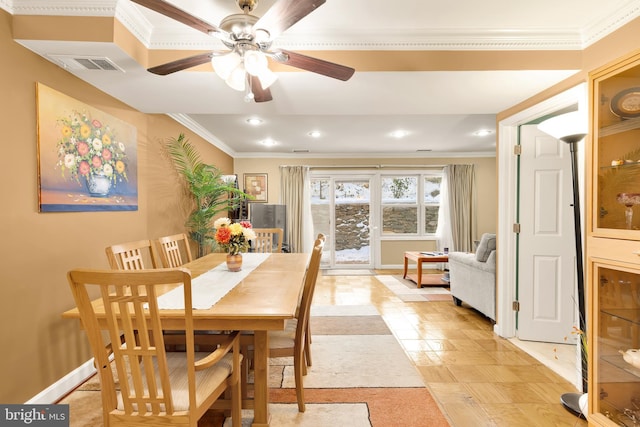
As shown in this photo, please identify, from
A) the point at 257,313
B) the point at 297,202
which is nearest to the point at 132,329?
the point at 257,313

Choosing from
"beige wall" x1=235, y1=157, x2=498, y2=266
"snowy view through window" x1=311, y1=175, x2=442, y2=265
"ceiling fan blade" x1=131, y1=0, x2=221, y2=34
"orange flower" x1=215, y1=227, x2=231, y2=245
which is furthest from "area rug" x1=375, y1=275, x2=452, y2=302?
"ceiling fan blade" x1=131, y1=0, x2=221, y2=34

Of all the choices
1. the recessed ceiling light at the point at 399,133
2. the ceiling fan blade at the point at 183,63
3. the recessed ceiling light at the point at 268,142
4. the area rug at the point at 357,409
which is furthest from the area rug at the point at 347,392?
the recessed ceiling light at the point at 268,142

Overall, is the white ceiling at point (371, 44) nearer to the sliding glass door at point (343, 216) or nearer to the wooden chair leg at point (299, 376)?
the wooden chair leg at point (299, 376)

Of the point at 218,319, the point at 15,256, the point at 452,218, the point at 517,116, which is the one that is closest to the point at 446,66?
the point at 517,116

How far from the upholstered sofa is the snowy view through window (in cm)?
262

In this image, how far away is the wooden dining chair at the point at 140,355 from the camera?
3.56 feet

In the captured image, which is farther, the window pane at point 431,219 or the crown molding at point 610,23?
the window pane at point 431,219

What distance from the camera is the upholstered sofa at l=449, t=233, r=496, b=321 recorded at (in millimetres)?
3328

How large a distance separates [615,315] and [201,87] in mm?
2979

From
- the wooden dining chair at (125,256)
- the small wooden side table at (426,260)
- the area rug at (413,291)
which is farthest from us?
the small wooden side table at (426,260)

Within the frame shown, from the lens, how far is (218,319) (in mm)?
1416

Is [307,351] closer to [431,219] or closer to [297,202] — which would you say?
[297,202]

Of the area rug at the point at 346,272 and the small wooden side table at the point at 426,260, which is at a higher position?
the small wooden side table at the point at 426,260

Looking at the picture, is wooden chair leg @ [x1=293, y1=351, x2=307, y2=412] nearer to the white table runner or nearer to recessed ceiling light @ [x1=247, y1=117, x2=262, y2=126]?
the white table runner
